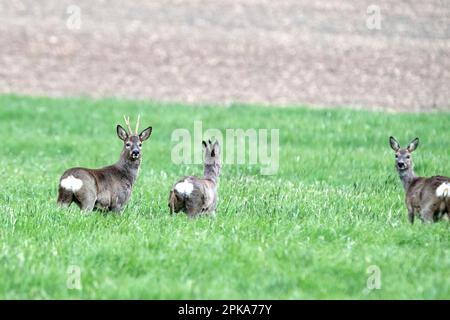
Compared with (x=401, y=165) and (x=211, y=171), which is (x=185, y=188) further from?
(x=401, y=165)

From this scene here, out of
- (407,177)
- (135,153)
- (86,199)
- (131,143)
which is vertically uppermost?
(131,143)

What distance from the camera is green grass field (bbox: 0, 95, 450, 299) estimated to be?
7957mm

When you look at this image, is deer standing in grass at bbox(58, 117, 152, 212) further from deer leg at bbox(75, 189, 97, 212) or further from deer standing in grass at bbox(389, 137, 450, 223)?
deer standing in grass at bbox(389, 137, 450, 223)

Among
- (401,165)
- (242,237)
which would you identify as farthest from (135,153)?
(401,165)

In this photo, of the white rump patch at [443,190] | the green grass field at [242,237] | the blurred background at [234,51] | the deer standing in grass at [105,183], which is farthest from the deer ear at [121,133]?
the blurred background at [234,51]

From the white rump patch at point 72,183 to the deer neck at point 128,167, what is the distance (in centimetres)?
112

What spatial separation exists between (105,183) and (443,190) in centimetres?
392

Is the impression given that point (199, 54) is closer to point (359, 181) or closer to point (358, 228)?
point (359, 181)

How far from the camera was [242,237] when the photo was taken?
946 centimetres

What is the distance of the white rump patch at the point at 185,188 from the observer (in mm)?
10461

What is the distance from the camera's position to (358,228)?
9820mm

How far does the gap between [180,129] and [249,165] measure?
4.56 metres
